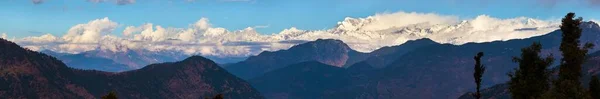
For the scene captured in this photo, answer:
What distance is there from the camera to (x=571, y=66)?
130 metres

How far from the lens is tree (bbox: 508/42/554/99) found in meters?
130

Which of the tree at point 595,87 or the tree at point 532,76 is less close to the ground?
the tree at point 532,76

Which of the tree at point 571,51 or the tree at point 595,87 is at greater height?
the tree at point 571,51

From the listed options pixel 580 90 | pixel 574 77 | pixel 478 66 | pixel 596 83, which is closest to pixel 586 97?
pixel 580 90

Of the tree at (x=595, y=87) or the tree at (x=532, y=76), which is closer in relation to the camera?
the tree at (x=532, y=76)

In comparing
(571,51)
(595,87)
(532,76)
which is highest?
(571,51)

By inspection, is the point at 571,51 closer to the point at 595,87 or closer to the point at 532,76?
the point at 532,76

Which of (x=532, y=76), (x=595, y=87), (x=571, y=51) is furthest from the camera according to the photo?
(x=595, y=87)

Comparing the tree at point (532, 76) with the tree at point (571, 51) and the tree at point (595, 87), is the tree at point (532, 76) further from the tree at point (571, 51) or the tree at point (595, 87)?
the tree at point (595, 87)

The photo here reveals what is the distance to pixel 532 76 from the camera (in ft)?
429

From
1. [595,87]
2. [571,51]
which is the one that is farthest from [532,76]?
[595,87]

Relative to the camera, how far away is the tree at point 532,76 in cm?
13025

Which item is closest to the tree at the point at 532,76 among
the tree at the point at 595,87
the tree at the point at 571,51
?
the tree at the point at 571,51

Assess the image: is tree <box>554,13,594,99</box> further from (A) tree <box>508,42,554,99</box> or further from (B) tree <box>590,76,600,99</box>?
(B) tree <box>590,76,600,99</box>
